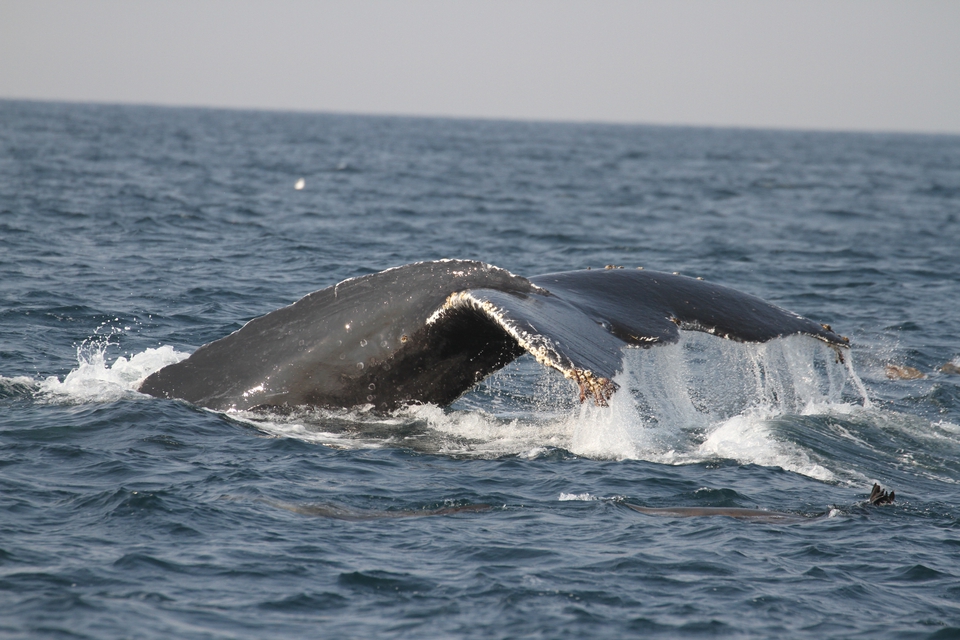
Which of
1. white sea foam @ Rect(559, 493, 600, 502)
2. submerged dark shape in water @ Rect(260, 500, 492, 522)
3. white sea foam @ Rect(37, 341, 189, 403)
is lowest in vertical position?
submerged dark shape in water @ Rect(260, 500, 492, 522)

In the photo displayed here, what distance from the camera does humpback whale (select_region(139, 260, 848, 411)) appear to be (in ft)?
23.2

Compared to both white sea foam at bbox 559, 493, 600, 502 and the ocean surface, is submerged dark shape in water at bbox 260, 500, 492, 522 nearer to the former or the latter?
the ocean surface

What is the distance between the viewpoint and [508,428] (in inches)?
365

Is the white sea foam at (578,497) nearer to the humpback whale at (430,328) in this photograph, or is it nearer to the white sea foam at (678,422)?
the white sea foam at (678,422)

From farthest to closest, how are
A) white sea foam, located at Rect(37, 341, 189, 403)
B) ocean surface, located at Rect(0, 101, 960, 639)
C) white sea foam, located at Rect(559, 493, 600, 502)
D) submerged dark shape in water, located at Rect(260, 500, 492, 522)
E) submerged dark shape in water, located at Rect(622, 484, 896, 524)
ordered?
white sea foam, located at Rect(37, 341, 189, 403)
white sea foam, located at Rect(559, 493, 600, 502)
submerged dark shape in water, located at Rect(622, 484, 896, 524)
submerged dark shape in water, located at Rect(260, 500, 492, 522)
ocean surface, located at Rect(0, 101, 960, 639)

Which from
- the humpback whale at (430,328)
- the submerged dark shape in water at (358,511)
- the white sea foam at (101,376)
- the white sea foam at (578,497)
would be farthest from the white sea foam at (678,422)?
the white sea foam at (101,376)

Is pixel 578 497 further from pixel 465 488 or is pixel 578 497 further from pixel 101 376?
pixel 101 376

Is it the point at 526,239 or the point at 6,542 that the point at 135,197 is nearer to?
the point at 526,239

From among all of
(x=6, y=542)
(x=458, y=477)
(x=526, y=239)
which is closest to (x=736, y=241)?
(x=526, y=239)

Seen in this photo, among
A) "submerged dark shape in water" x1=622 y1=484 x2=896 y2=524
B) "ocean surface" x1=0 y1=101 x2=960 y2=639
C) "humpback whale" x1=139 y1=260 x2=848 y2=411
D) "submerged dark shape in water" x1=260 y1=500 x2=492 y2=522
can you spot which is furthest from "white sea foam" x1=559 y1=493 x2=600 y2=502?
"humpback whale" x1=139 y1=260 x2=848 y2=411

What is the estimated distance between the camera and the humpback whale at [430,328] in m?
7.09

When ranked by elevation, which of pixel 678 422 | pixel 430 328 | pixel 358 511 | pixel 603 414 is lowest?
pixel 358 511

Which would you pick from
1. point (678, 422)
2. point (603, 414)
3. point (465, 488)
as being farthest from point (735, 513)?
point (678, 422)

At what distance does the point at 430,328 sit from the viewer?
7.23 m
